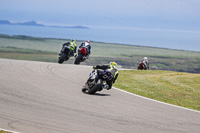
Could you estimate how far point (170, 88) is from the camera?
17859 mm

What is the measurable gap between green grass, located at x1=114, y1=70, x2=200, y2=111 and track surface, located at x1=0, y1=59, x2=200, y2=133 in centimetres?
133

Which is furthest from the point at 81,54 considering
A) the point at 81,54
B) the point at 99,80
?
the point at 99,80

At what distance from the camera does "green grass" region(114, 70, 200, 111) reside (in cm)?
1423

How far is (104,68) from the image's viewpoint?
1382 cm

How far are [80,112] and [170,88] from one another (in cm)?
866

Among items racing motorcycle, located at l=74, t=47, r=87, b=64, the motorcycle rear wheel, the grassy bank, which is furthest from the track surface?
the grassy bank

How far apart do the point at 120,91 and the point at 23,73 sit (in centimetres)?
502

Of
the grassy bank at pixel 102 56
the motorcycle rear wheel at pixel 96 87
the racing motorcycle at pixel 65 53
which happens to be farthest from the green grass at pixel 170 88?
the grassy bank at pixel 102 56

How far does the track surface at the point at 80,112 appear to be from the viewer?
8.73m

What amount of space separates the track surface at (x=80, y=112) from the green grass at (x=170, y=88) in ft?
4.37

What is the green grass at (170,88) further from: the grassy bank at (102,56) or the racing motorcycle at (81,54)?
the grassy bank at (102,56)

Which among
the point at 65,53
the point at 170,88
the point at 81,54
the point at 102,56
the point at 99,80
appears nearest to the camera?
the point at 99,80

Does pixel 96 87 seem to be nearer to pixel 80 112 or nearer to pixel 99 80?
pixel 99 80

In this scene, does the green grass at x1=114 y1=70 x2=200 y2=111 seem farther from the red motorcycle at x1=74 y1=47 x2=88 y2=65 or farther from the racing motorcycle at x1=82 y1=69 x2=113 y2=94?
the red motorcycle at x1=74 y1=47 x2=88 y2=65
